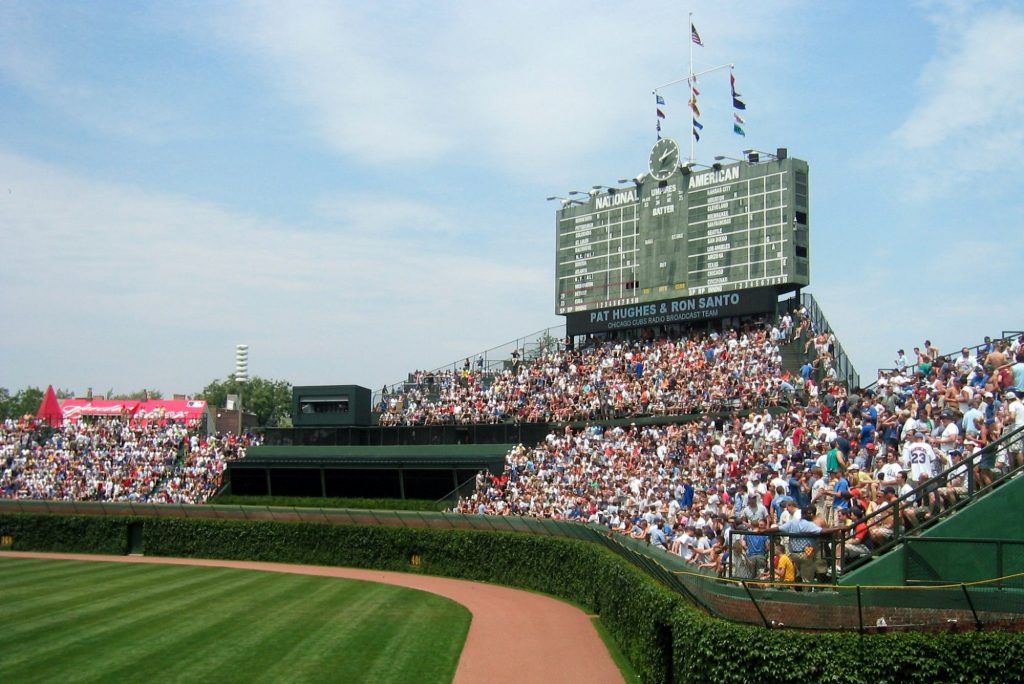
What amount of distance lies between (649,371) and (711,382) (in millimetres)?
3813

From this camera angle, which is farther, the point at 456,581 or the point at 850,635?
the point at 456,581

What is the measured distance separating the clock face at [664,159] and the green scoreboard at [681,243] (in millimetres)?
35

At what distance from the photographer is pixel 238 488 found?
4588 centimetres

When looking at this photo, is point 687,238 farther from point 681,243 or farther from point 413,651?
point 413,651

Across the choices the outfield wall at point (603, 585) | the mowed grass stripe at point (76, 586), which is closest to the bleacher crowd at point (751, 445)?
the outfield wall at point (603, 585)

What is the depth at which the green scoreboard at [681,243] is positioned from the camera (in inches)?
1267

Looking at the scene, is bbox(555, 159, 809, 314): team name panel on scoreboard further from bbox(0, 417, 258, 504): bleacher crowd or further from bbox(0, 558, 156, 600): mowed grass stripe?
bbox(0, 558, 156, 600): mowed grass stripe

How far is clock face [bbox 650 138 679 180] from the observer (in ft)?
117

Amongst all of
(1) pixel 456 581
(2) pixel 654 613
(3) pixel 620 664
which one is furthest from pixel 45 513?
(2) pixel 654 613

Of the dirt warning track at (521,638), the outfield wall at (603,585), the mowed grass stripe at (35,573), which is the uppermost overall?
the outfield wall at (603,585)

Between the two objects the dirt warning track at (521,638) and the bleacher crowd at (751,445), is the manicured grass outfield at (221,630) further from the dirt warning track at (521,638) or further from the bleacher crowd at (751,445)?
the bleacher crowd at (751,445)

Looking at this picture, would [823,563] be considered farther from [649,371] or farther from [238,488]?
[238,488]

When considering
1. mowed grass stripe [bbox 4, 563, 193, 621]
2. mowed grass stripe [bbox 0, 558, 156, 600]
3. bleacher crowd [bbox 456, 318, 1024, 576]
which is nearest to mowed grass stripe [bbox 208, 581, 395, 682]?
mowed grass stripe [bbox 4, 563, 193, 621]

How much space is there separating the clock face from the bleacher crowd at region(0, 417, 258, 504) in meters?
22.8
